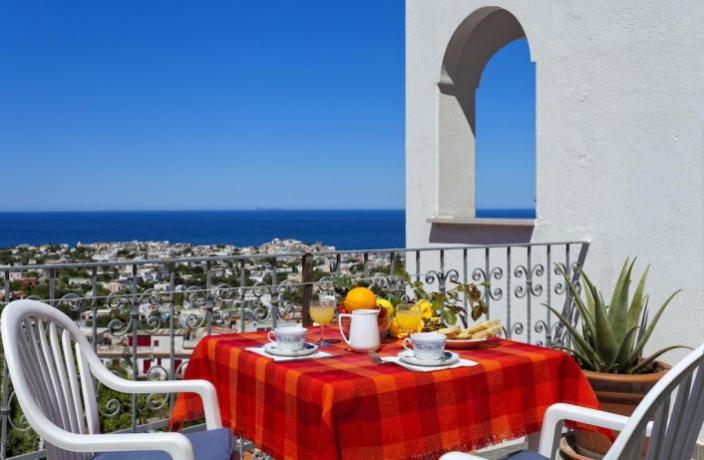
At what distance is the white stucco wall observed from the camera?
3.87m

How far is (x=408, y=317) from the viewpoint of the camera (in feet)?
7.80

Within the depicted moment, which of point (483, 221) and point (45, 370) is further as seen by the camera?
point (483, 221)

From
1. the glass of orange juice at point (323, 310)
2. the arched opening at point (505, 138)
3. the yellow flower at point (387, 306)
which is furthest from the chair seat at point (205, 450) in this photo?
the arched opening at point (505, 138)

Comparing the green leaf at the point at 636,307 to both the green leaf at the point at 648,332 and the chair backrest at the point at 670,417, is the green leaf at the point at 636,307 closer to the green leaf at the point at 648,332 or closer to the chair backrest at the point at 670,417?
the green leaf at the point at 648,332

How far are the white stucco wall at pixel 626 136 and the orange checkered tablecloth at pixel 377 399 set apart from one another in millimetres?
1993

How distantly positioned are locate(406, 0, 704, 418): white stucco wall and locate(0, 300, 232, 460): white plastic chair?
2817 mm

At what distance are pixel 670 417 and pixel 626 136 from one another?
2987 mm

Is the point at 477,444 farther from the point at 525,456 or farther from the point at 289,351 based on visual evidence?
the point at 289,351

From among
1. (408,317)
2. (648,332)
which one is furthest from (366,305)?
(648,332)

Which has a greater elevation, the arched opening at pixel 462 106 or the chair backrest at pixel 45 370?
the arched opening at pixel 462 106

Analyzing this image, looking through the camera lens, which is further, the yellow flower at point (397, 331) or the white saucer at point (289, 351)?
the yellow flower at point (397, 331)

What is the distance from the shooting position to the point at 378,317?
242 cm

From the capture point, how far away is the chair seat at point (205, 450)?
2.04m

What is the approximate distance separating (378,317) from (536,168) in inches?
106
